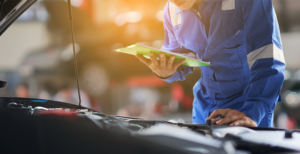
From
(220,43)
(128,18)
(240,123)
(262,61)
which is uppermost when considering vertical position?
(128,18)

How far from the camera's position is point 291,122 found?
4.53 m

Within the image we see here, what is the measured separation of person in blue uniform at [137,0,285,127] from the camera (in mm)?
920

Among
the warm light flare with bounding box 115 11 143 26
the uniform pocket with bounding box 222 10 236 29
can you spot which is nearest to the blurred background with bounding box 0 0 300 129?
the warm light flare with bounding box 115 11 143 26

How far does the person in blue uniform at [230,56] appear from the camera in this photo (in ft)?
3.02

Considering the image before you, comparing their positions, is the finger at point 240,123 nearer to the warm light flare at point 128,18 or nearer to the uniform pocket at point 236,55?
the uniform pocket at point 236,55

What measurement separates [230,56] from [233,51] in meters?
0.03

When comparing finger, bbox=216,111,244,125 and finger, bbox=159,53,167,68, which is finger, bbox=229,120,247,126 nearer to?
finger, bbox=216,111,244,125

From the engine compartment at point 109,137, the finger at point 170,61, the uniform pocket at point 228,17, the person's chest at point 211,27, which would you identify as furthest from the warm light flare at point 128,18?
the engine compartment at point 109,137

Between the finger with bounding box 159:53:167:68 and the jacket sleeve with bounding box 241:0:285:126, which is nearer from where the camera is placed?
the jacket sleeve with bounding box 241:0:285:126

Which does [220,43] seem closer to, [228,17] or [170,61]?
[228,17]

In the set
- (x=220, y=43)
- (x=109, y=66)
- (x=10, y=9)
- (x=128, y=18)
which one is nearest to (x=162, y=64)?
(x=220, y=43)

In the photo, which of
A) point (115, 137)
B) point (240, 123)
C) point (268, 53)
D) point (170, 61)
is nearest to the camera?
point (115, 137)

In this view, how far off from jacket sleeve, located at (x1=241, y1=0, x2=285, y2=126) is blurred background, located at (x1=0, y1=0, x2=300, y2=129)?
356 centimetres

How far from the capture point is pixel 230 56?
4.13 feet
